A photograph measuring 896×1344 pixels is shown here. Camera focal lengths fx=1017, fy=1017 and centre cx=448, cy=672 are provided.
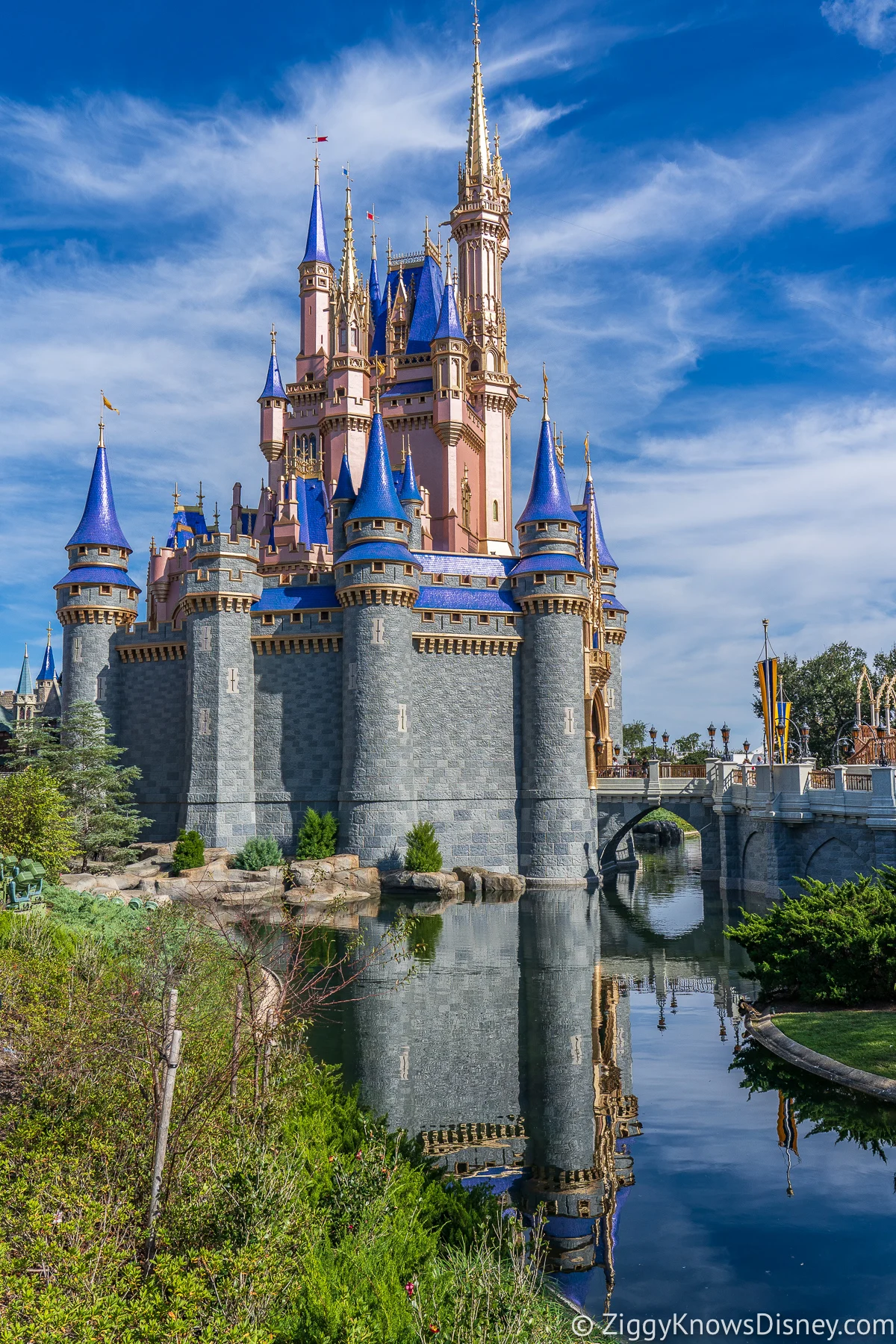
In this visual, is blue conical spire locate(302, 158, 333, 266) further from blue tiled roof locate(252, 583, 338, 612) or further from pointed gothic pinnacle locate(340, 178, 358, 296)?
blue tiled roof locate(252, 583, 338, 612)

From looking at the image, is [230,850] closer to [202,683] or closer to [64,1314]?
[202,683]

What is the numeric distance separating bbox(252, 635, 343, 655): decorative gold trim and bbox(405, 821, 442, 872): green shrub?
7457 mm

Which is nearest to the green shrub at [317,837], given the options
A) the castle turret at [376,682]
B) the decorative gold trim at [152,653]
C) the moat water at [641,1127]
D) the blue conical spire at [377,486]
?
the castle turret at [376,682]

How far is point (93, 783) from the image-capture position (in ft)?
118

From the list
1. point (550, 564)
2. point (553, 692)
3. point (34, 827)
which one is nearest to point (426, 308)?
point (550, 564)

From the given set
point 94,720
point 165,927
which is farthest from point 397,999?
point 94,720

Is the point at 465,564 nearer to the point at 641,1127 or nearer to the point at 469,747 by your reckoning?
the point at 469,747

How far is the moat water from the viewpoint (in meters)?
8.48

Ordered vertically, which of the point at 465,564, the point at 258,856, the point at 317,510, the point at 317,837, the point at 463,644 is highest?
the point at 317,510

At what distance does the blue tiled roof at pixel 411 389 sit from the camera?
154 feet

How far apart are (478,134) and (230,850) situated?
37.2 m

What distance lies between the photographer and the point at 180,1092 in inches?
323

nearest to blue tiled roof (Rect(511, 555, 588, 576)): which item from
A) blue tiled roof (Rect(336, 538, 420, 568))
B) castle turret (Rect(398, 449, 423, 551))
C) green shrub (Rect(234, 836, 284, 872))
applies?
castle turret (Rect(398, 449, 423, 551))

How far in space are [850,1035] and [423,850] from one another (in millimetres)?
21400
